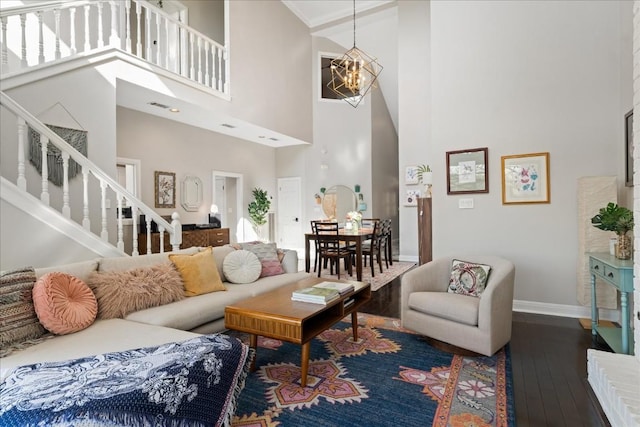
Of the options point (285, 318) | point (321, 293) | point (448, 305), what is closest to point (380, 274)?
point (448, 305)

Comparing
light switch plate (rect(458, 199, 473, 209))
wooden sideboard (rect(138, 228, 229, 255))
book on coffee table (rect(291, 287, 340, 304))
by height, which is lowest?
book on coffee table (rect(291, 287, 340, 304))

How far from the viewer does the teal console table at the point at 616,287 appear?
2.37 meters

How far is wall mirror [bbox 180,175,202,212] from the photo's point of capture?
6.43 m

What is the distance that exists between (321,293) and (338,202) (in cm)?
613

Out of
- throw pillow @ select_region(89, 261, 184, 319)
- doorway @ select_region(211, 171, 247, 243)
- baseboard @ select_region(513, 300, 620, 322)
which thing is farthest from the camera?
doorway @ select_region(211, 171, 247, 243)

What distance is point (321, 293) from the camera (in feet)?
8.20

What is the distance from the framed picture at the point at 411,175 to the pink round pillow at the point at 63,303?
20.5 feet

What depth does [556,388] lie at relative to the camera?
Result: 7.00 feet

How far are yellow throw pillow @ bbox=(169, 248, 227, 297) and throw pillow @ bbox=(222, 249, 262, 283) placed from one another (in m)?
0.24

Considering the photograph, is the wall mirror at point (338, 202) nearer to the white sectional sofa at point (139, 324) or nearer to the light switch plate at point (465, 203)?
the light switch plate at point (465, 203)

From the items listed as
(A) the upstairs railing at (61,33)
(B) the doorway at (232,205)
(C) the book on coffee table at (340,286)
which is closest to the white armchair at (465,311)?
(C) the book on coffee table at (340,286)

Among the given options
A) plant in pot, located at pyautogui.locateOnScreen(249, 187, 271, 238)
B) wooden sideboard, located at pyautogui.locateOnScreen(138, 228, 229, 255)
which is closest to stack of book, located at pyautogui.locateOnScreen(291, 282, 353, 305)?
wooden sideboard, located at pyautogui.locateOnScreen(138, 228, 229, 255)

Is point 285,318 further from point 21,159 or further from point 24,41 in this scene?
point 24,41

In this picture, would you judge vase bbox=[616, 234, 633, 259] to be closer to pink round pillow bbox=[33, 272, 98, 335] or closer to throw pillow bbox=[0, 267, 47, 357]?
pink round pillow bbox=[33, 272, 98, 335]
